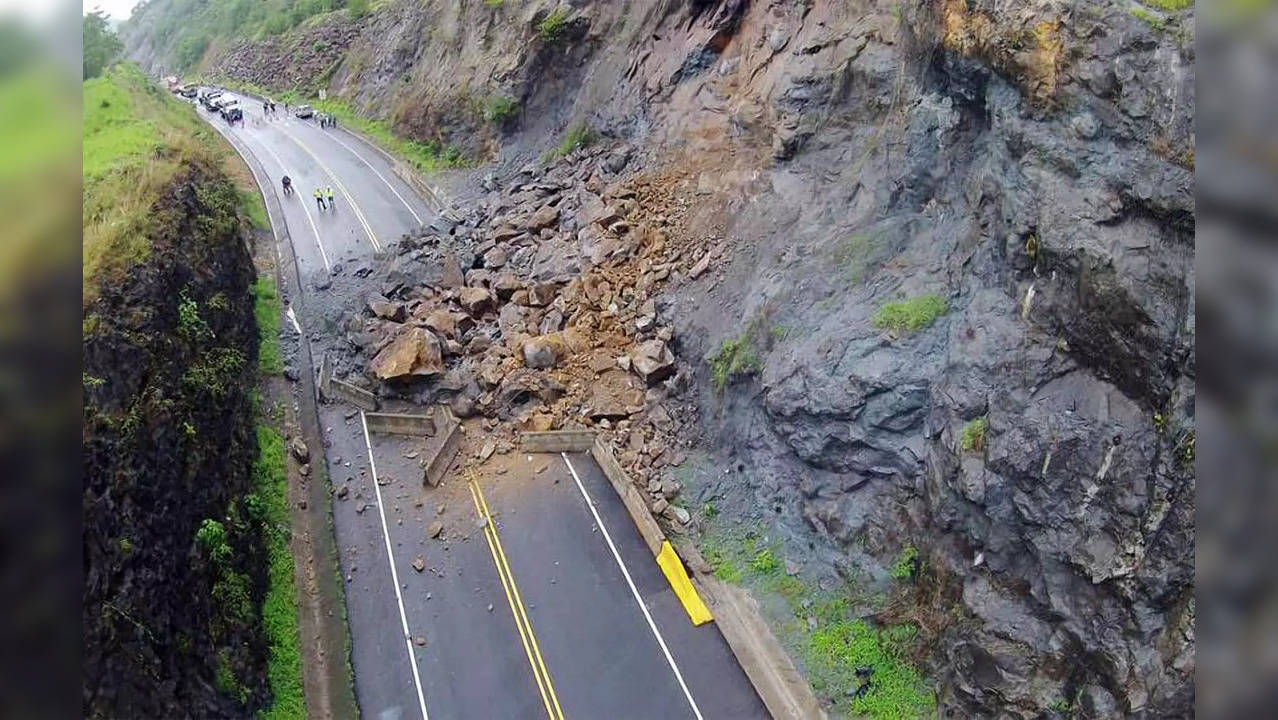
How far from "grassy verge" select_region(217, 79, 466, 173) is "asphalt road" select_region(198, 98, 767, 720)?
19120 mm

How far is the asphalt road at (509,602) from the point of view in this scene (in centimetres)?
1389

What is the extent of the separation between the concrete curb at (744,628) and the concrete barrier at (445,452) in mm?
3673

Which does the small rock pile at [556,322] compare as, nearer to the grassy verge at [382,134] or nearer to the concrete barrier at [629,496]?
the concrete barrier at [629,496]

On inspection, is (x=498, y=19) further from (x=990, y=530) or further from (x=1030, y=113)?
(x=990, y=530)

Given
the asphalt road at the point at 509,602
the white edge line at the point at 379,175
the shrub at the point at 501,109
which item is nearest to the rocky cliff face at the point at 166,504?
the asphalt road at the point at 509,602

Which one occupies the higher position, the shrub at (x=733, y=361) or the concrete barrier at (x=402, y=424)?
the shrub at (x=733, y=361)

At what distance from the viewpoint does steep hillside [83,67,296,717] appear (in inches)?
448

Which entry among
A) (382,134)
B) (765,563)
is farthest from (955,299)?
(382,134)

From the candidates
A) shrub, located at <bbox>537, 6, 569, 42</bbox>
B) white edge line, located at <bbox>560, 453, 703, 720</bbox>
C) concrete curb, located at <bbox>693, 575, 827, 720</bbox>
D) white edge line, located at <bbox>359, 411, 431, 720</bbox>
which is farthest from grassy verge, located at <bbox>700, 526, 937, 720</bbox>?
shrub, located at <bbox>537, 6, 569, 42</bbox>

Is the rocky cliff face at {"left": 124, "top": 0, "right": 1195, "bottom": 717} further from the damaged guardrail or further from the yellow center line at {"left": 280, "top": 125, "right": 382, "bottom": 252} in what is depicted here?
the yellow center line at {"left": 280, "top": 125, "right": 382, "bottom": 252}

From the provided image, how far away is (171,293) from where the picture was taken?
1797 cm

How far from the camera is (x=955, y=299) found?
14945 millimetres

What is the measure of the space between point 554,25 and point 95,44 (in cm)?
1654
